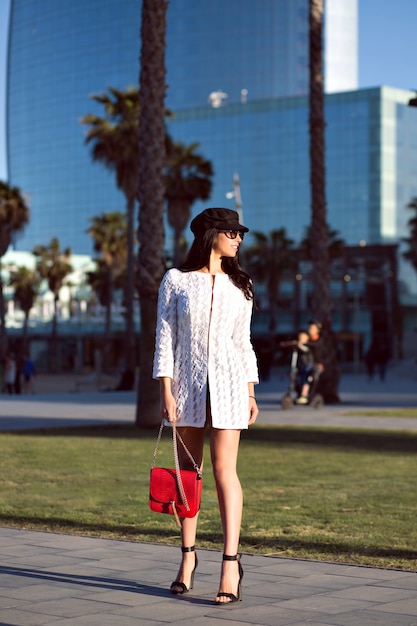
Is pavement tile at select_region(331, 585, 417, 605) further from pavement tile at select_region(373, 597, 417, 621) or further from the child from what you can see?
the child

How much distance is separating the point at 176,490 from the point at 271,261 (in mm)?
105670

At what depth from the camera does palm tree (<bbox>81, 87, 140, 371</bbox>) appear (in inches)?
2041

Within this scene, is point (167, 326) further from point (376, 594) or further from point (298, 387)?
point (298, 387)

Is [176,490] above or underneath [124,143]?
underneath

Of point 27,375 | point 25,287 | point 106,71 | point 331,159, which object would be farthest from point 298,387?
point 106,71

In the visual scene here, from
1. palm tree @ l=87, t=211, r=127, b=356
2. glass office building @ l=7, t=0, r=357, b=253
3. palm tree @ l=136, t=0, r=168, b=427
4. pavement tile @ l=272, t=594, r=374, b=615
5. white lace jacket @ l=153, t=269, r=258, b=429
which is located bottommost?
pavement tile @ l=272, t=594, r=374, b=615

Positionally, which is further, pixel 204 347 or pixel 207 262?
pixel 207 262

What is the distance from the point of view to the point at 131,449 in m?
16.7

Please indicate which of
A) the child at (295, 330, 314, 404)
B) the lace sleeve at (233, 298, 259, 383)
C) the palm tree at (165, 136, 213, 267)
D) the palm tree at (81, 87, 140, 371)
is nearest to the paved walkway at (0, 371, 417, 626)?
the lace sleeve at (233, 298, 259, 383)

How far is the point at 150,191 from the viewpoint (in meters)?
21.1

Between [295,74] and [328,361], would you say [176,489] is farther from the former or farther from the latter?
[295,74]

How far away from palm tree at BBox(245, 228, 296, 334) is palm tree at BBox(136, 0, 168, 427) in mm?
88861

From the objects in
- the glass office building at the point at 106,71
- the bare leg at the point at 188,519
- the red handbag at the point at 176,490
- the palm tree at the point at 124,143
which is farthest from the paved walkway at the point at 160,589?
the glass office building at the point at 106,71

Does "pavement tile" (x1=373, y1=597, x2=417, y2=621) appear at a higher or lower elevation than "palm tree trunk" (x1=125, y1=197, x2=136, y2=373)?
lower
